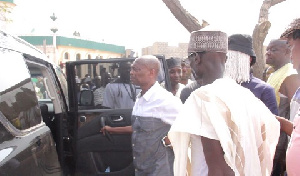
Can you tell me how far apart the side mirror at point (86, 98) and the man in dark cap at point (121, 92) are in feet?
0.49

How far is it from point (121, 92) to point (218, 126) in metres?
2.58

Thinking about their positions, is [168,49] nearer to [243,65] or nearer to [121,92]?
[121,92]

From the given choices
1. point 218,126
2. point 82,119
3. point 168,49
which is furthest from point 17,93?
point 168,49

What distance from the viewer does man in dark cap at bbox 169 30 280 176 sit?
1692 mm

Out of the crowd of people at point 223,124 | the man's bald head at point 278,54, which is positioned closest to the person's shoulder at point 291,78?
the man's bald head at point 278,54

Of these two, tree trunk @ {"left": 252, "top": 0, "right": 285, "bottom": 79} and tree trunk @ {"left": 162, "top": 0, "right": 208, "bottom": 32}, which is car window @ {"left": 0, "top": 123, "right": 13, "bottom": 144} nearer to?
tree trunk @ {"left": 162, "top": 0, "right": 208, "bottom": 32}

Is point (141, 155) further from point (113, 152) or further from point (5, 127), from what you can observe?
point (5, 127)

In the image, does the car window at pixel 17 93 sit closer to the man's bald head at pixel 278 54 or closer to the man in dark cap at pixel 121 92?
the man in dark cap at pixel 121 92

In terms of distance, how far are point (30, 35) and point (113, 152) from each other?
82.3 feet

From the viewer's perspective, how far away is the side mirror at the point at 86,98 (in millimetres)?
4250

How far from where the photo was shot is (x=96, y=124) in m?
4.04

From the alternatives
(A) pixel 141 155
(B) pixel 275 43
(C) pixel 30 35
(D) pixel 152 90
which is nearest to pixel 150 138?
(A) pixel 141 155

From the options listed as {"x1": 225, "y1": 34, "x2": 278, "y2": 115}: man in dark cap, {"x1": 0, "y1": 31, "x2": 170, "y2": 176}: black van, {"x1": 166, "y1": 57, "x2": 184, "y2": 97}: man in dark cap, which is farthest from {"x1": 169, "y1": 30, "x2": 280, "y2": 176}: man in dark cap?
{"x1": 166, "y1": 57, "x2": 184, "y2": 97}: man in dark cap

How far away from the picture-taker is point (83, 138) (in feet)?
13.4
